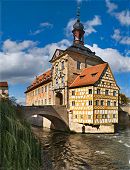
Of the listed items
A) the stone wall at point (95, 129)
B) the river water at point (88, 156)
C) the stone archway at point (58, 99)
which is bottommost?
the river water at point (88, 156)

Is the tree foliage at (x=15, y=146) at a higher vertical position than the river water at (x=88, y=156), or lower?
higher

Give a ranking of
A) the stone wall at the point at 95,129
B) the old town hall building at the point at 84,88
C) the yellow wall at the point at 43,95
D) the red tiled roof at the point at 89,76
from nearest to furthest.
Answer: the stone wall at the point at 95,129 → the old town hall building at the point at 84,88 → the red tiled roof at the point at 89,76 → the yellow wall at the point at 43,95

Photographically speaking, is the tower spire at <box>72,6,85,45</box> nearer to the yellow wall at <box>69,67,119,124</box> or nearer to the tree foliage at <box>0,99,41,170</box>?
the yellow wall at <box>69,67,119,124</box>

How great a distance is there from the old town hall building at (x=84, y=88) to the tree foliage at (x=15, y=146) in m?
16.0

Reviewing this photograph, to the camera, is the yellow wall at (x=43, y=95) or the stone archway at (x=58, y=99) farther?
the yellow wall at (x=43, y=95)

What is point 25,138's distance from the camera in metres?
5.85

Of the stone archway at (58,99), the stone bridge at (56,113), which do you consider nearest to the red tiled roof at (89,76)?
the stone bridge at (56,113)

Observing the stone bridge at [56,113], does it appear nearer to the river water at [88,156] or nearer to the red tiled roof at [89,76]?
the red tiled roof at [89,76]

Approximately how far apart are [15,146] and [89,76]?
19.0 m

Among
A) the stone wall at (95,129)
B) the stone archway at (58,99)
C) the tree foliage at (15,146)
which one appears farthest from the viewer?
the stone archway at (58,99)

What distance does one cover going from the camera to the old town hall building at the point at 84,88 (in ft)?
71.8

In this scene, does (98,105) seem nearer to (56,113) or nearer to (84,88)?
(84,88)

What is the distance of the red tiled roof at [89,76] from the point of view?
22438 millimetres

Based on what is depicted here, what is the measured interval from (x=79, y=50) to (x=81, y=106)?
24.9 ft
